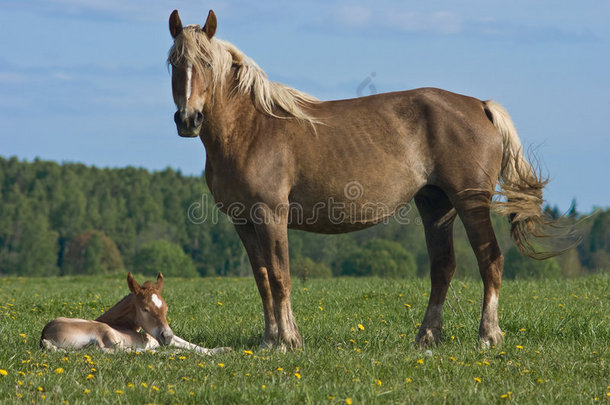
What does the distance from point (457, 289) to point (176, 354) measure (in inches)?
270

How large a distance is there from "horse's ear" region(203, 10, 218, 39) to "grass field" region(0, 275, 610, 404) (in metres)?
3.18

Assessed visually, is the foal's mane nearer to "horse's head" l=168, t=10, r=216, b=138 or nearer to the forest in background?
"horse's head" l=168, t=10, r=216, b=138

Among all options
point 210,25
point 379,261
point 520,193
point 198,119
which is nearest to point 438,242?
point 520,193

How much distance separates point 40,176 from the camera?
10381 centimetres

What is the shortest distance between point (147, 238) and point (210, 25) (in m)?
88.4

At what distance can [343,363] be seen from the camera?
599 cm

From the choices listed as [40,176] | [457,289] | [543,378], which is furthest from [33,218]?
[543,378]

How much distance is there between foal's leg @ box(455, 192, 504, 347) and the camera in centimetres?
732

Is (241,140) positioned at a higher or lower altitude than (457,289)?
higher

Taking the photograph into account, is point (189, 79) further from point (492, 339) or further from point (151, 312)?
point (492, 339)

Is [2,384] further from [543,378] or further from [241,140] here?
[543,378]

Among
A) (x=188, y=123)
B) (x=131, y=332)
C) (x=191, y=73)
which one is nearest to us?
(x=188, y=123)

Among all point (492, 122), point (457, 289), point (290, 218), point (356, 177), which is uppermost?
point (492, 122)

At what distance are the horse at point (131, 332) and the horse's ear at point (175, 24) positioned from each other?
260cm
